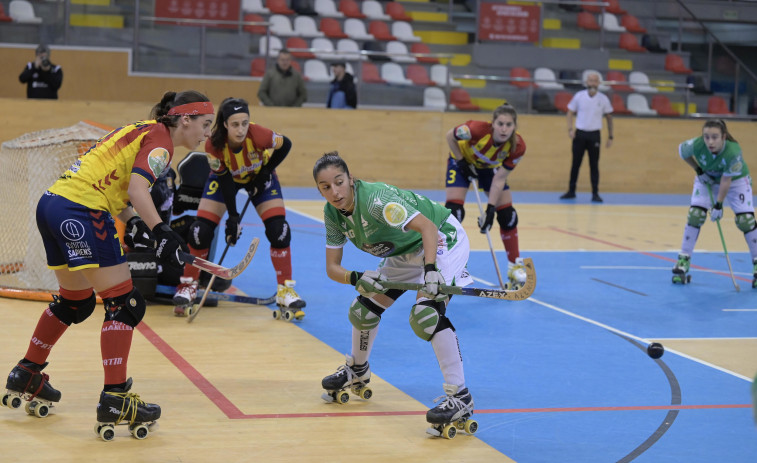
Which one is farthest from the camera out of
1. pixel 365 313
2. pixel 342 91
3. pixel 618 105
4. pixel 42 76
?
pixel 618 105

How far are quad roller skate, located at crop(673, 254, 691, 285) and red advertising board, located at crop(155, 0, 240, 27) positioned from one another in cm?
999

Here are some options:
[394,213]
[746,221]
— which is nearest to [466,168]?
[746,221]

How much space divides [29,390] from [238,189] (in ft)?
9.25

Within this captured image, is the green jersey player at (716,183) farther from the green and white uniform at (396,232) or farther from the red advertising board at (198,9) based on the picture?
the red advertising board at (198,9)

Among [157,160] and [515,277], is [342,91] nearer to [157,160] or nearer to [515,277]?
[515,277]

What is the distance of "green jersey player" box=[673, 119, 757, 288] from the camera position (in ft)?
30.0

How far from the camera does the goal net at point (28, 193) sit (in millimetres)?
7559

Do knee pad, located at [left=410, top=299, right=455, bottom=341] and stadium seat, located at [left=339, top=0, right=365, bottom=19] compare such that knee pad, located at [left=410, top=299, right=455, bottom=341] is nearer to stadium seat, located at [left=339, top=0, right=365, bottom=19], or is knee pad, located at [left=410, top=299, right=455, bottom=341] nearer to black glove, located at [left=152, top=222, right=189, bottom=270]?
black glove, located at [left=152, top=222, right=189, bottom=270]

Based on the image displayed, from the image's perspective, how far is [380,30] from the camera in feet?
65.5

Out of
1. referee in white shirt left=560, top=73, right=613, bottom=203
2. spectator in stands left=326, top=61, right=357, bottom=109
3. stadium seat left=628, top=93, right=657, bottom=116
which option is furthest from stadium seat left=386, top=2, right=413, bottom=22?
referee in white shirt left=560, top=73, right=613, bottom=203

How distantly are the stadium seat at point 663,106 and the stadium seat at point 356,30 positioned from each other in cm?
577

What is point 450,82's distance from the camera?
17188 millimetres

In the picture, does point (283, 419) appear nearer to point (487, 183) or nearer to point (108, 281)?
point (108, 281)

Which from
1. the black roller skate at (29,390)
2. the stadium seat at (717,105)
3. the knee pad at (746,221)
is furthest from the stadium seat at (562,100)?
the black roller skate at (29,390)
